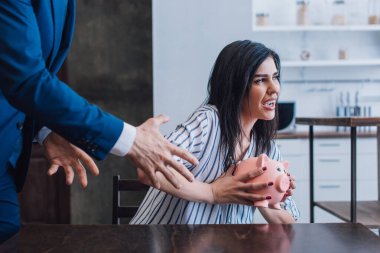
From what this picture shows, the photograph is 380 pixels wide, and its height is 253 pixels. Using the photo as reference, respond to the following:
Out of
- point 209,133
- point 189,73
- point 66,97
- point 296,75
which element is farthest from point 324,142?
point 66,97

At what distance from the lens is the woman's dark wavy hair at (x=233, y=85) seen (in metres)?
1.77

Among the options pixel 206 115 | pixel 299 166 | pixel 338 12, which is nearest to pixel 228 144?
pixel 206 115

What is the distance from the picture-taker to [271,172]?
1.57 meters

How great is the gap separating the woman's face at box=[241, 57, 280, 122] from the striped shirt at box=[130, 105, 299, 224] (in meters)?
0.12

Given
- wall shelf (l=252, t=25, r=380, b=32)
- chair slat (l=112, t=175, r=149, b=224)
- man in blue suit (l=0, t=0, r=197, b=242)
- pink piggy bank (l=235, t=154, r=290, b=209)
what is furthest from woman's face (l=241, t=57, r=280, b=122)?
wall shelf (l=252, t=25, r=380, b=32)

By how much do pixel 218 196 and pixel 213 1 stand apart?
2.28 metres

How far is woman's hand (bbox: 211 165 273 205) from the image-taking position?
154 centimetres

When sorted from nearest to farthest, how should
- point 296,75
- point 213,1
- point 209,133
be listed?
point 209,133 < point 213,1 < point 296,75

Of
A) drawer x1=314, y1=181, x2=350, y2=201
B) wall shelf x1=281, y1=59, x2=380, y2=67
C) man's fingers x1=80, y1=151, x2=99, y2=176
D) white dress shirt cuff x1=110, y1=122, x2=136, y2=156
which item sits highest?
wall shelf x1=281, y1=59, x2=380, y2=67

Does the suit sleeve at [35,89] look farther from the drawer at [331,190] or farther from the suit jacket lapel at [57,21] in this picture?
the drawer at [331,190]

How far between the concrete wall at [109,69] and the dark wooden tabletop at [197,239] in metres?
3.93

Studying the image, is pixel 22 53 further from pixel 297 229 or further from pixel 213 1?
pixel 213 1

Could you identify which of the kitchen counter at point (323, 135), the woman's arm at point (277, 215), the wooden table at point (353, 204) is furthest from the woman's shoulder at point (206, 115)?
the kitchen counter at point (323, 135)

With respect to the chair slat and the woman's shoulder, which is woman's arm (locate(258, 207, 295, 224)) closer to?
the woman's shoulder
